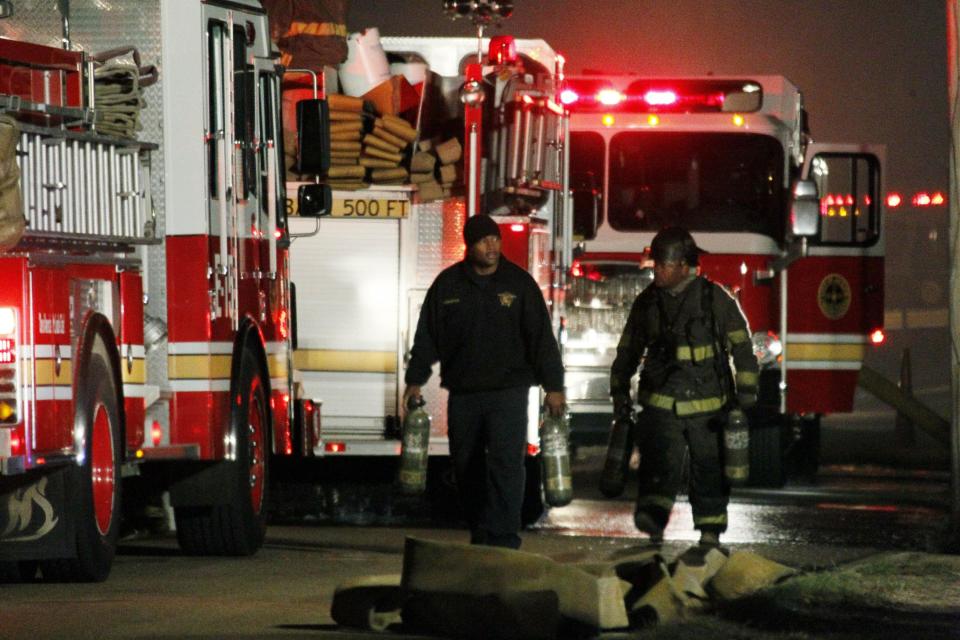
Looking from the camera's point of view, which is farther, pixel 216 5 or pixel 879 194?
pixel 879 194

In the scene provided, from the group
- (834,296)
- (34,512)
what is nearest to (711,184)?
(834,296)

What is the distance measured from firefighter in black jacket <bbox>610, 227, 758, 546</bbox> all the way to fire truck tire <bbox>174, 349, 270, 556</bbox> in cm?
208

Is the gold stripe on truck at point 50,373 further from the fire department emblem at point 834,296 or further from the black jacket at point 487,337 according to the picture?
the fire department emblem at point 834,296

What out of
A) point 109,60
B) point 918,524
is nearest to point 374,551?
point 109,60

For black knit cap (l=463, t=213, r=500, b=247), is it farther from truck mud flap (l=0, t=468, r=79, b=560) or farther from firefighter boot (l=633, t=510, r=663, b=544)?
truck mud flap (l=0, t=468, r=79, b=560)

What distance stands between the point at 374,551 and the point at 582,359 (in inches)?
199

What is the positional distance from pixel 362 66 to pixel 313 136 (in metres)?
2.05

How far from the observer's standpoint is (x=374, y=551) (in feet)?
38.8

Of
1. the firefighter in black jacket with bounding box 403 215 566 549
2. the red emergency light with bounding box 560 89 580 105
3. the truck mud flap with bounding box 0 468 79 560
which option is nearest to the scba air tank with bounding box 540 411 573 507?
the firefighter in black jacket with bounding box 403 215 566 549

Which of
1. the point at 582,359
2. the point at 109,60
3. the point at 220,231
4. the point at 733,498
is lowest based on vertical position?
the point at 733,498

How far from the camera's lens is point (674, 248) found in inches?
412

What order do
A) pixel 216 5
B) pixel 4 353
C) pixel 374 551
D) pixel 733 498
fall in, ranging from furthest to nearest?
pixel 733 498 < pixel 374 551 < pixel 216 5 < pixel 4 353

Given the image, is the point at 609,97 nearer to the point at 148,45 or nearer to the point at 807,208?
the point at 807,208

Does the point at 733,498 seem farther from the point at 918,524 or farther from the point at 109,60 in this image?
the point at 109,60
